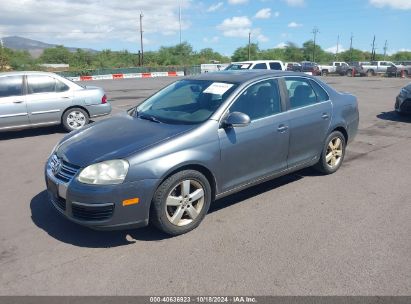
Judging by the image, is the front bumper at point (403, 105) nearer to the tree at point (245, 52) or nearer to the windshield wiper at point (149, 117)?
the windshield wiper at point (149, 117)

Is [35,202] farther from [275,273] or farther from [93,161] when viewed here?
[275,273]

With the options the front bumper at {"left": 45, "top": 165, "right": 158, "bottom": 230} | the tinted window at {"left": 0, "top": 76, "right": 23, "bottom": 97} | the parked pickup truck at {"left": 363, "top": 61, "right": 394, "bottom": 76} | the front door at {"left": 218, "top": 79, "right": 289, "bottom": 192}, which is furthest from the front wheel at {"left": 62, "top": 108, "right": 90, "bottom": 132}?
the parked pickup truck at {"left": 363, "top": 61, "right": 394, "bottom": 76}

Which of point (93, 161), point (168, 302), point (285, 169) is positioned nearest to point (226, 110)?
point (285, 169)

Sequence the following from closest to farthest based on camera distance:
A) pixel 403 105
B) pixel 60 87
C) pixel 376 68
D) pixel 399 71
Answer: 1. pixel 60 87
2. pixel 403 105
3. pixel 399 71
4. pixel 376 68

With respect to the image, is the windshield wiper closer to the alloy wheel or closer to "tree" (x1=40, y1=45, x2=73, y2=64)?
the alloy wheel

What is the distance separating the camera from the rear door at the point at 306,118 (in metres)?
4.76

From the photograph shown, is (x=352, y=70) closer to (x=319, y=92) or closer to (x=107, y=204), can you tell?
(x=319, y=92)

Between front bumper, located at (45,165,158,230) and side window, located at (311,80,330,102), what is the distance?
9.65ft

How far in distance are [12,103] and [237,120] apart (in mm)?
6282

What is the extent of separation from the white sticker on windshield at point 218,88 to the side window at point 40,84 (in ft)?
18.2

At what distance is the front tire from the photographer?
3.55m

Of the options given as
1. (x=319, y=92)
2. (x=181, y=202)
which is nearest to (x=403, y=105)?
(x=319, y=92)

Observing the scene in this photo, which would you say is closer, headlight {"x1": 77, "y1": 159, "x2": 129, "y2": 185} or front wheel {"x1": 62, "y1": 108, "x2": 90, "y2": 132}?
headlight {"x1": 77, "y1": 159, "x2": 129, "y2": 185}

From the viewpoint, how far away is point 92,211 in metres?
3.39
